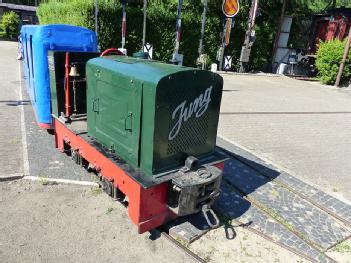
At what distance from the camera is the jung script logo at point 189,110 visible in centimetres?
372

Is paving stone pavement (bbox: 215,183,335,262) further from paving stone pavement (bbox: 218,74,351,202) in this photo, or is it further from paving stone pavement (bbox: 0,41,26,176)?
paving stone pavement (bbox: 0,41,26,176)

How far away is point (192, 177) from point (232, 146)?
351cm

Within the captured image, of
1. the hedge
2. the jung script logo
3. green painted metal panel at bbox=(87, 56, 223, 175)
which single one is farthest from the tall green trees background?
the jung script logo

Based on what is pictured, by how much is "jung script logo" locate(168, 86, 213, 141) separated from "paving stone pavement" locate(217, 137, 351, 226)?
249cm

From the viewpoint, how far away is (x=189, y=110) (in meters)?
3.85

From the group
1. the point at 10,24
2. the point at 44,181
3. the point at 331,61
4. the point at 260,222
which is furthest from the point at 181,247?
the point at 10,24

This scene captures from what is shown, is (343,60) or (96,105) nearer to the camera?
(96,105)

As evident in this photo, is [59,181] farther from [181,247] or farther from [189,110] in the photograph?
[189,110]

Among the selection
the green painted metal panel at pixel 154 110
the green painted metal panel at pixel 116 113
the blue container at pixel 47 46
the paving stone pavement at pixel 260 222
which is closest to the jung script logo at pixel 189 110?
the green painted metal panel at pixel 154 110

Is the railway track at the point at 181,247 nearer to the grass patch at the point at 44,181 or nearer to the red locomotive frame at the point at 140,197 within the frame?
the red locomotive frame at the point at 140,197

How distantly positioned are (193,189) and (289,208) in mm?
2041

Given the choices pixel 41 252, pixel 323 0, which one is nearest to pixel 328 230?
pixel 41 252

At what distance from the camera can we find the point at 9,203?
4.36 metres

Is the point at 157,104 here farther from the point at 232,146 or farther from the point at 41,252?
the point at 232,146
